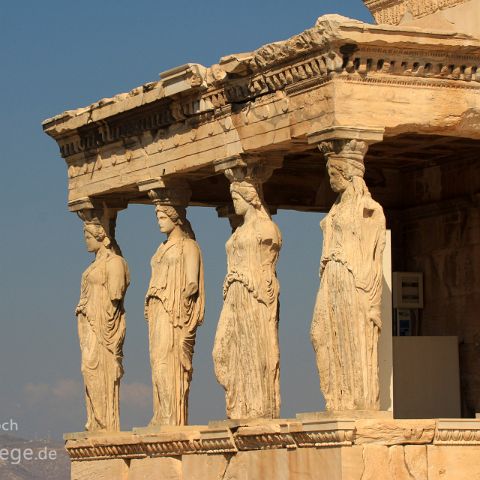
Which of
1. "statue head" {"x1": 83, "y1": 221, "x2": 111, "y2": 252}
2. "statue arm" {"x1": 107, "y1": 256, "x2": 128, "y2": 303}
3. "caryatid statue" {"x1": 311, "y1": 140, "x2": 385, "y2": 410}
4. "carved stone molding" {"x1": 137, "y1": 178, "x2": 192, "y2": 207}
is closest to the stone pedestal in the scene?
"caryatid statue" {"x1": 311, "y1": 140, "x2": 385, "y2": 410}

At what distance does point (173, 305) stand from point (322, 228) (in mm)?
3503

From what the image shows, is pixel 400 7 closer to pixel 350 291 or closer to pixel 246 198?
pixel 246 198

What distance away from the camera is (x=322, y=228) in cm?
2212

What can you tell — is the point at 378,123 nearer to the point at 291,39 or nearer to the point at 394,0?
the point at 291,39

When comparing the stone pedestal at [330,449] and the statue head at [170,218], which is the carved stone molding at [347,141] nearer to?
the stone pedestal at [330,449]

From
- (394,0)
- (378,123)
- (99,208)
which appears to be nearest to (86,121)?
(99,208)

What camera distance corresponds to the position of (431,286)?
27.5 m

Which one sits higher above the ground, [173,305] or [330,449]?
[173,305]

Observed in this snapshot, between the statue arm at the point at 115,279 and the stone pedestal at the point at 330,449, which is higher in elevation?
the statue arm at the point at 115,279

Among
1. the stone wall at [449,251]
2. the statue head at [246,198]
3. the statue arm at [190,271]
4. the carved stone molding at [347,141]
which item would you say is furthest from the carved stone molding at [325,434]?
the stone wall at [449,251]

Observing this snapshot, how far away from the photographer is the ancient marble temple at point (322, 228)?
2156 cm

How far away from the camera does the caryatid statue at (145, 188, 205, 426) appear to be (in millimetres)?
25109

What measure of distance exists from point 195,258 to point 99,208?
7.33 ft

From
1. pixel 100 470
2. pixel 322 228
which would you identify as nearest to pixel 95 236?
pixel 100 470
